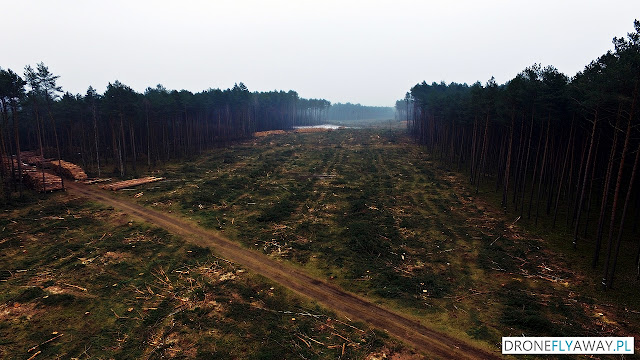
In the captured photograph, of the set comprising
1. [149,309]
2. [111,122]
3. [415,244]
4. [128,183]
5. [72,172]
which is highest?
[111,122]

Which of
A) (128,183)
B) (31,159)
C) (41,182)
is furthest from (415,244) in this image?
(31,159)

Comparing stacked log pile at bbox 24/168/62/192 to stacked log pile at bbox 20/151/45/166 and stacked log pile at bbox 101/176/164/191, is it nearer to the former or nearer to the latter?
stacked log pile at bbox 101/176/164/191

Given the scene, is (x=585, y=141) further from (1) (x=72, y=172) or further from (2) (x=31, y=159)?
(2) (x=31, y=159)

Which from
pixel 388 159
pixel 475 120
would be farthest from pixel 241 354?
pixel 388 159

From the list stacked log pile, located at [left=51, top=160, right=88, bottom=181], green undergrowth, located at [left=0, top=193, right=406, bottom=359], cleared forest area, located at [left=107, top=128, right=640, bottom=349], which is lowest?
green undergrowth, located at [left=0, top=193, right=406, bottom=359]

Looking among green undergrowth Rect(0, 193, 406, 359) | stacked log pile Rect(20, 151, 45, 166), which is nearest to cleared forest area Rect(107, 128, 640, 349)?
green undergrowth Rect(0, 193, 406, 359)

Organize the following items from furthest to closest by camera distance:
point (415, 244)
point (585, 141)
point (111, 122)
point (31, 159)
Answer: point (31, 159) → point (111, 122) → point (585, 141) → point (415, 244)
